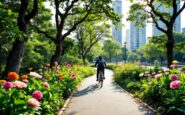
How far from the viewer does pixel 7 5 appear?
22.8 meters

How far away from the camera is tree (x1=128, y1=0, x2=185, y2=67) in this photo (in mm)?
25016

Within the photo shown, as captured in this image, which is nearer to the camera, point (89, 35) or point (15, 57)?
point (15, 57)

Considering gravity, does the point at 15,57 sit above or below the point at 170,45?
below

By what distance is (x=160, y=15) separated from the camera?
84.0ft

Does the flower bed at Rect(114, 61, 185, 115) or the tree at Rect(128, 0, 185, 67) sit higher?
the tree at Rect(128, 0, 185, 67)

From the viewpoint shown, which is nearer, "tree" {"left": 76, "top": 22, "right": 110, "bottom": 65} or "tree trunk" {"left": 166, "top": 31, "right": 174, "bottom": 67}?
"tree trunk" {"left": 166, "top": 31, "right": 174, "bottom": 67}

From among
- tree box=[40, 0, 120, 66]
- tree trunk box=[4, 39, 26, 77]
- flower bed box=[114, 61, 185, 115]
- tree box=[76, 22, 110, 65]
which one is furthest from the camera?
tree box=[76, 22, 110, 65]

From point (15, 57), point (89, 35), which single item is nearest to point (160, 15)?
point (15, 57)

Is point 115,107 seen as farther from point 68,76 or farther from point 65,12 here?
point 65,12

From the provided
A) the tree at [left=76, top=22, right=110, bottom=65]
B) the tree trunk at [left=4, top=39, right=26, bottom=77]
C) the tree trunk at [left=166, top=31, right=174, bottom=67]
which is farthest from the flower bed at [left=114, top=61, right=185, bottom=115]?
the tree at [left=76, top=22, right=110, bottom=65]

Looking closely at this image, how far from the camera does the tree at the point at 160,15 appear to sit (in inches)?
985

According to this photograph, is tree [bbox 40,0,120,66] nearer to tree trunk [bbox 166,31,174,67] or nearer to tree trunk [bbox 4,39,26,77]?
tree trunk [bbox 166,31,174,67]

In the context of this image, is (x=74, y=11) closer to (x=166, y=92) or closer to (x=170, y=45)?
(x=170, y=45)

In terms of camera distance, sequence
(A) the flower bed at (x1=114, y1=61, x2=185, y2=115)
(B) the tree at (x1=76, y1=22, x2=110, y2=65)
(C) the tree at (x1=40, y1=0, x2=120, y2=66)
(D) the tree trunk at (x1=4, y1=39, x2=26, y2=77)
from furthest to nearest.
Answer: (B) the tree at (x1=76, y1=22, x2=110, y2=65) → (C) the tree at (x1=40, y1=0, x2=120, y2=66) → (D) the tree trunk at (x1=4, y1=39, x2=26, y2=77) → (A) the flower bed at (x1=114, y1=61, x2=185, y2=115)
